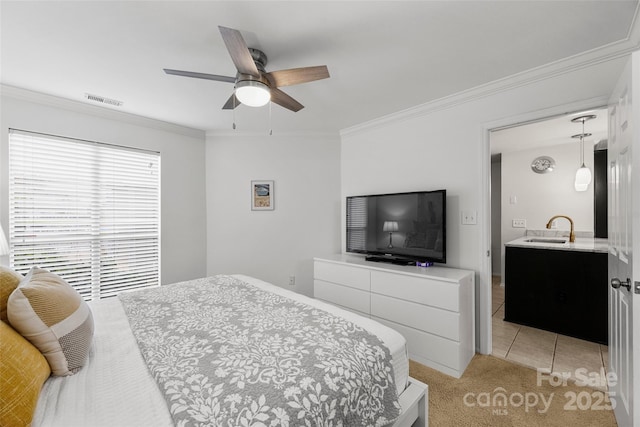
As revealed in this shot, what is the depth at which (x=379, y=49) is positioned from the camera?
193 cm

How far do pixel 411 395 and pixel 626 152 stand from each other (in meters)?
1.66

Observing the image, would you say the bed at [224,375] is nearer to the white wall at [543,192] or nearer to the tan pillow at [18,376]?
the tan pillow at [18,376]

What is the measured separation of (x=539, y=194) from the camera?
178 inches

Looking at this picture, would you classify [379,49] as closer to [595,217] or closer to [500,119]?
[500,119]

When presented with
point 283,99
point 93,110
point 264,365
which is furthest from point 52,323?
point 93,110

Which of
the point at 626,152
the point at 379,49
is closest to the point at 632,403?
the point at 626,152

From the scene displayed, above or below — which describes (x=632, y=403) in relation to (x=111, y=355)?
below

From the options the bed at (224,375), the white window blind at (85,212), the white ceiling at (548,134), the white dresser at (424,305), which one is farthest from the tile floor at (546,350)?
the white window blind at (85,212)

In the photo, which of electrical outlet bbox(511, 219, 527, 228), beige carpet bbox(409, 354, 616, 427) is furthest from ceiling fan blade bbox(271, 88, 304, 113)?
electrical outlet bbox(511, 219, 527, 228)

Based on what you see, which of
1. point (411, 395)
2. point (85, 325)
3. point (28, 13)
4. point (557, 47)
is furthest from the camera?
point (557, 47)

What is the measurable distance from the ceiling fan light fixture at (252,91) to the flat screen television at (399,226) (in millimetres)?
1734

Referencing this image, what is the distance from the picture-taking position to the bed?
0.85 m

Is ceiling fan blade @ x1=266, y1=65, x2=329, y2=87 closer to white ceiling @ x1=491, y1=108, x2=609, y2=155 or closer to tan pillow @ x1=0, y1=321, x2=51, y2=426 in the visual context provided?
tan pillow @ x1=0, y1=321, x2=51, y2=426

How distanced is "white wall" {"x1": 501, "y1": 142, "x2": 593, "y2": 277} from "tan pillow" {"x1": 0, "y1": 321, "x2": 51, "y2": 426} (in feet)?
18.6
